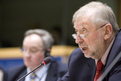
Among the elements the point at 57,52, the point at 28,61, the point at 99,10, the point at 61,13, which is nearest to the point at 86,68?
the point at 99,10

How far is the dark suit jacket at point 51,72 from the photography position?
2002 mm

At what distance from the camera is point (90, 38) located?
1.36 m

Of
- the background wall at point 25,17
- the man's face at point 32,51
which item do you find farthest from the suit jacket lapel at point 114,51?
the background wall at point 25,17

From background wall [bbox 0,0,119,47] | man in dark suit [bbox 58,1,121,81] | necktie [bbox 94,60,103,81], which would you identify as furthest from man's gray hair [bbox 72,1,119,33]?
background wall [bbox 0,0,119,47]

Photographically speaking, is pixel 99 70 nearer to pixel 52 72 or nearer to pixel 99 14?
pixel 99 14

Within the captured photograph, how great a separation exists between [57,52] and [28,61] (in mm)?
2259

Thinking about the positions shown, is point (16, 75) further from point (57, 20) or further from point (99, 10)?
point (57, 20)

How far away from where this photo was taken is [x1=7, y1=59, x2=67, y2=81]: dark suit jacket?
2002mm

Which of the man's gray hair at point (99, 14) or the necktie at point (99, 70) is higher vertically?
the man's gray hair at point (99, 14)

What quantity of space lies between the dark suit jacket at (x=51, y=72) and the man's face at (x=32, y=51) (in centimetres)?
11

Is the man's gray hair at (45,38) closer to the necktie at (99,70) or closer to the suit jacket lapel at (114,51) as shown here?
the necktie at (99,70)

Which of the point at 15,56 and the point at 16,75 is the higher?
the point at 16,75

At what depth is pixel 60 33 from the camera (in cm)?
473

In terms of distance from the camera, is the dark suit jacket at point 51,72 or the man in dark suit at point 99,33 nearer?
→ the man in dark suit at point 99,33
